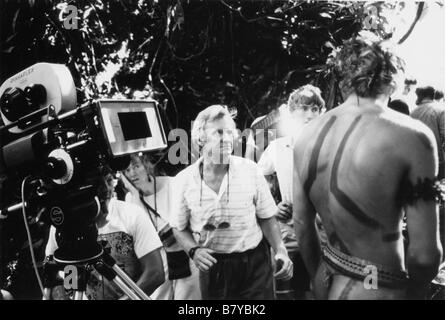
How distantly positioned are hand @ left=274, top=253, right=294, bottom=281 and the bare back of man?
0.85 ft

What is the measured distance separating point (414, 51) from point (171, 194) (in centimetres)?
Answer: 119

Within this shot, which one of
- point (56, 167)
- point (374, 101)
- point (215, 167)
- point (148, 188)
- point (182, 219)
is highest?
point (374, 101)

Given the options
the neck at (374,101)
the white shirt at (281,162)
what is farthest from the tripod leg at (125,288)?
the neck at (374,101)

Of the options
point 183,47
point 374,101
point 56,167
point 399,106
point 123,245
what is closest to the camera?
point 56,167

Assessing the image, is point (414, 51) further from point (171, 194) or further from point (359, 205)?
point (171, 194)

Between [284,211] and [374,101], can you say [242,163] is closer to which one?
[284,211]

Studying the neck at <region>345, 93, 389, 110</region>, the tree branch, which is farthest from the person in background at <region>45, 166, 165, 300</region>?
the tree branch

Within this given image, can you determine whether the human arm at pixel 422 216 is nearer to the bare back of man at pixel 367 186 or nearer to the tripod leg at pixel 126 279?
the bare back of man at pixel 367 186

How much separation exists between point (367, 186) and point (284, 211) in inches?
21.2

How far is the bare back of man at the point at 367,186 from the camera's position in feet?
4.71

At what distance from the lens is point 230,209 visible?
192 centimetres

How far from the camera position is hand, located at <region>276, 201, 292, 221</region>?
1.93 metres

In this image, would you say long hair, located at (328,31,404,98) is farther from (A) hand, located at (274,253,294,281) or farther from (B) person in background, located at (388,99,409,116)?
(A) hand, located at (274,253,294,281)

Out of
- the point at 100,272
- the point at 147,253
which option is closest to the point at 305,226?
the point at 147,253
